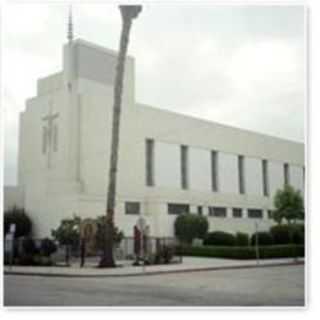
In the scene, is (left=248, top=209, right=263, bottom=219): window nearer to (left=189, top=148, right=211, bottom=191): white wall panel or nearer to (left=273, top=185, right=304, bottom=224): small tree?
(left=273, top=185, right=304, bottom=224): small tree

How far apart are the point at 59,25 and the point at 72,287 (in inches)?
107

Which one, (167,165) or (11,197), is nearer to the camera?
(11,197)

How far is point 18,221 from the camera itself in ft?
23.3

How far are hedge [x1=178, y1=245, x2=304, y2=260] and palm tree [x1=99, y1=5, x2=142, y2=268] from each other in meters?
1.30

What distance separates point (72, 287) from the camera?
21.5 feet

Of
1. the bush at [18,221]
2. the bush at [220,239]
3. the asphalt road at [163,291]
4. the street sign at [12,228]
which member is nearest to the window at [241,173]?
the bush at [220,239]

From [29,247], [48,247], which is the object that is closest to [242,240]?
[48,247]

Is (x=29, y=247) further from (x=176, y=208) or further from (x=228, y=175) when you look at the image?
(x=176, y=208)

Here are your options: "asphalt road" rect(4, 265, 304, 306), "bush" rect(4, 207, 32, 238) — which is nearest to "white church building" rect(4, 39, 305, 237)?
"bush" rect(4, 207, 32, 238)

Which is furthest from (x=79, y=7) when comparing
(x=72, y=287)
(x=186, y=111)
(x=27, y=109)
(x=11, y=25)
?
(x=72, y=287)

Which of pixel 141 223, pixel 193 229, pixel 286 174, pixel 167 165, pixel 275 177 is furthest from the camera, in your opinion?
pixel 167 165

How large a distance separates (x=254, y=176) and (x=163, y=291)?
238 cm

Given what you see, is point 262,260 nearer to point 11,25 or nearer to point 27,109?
point 27,109

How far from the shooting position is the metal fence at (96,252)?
6.54 meters
